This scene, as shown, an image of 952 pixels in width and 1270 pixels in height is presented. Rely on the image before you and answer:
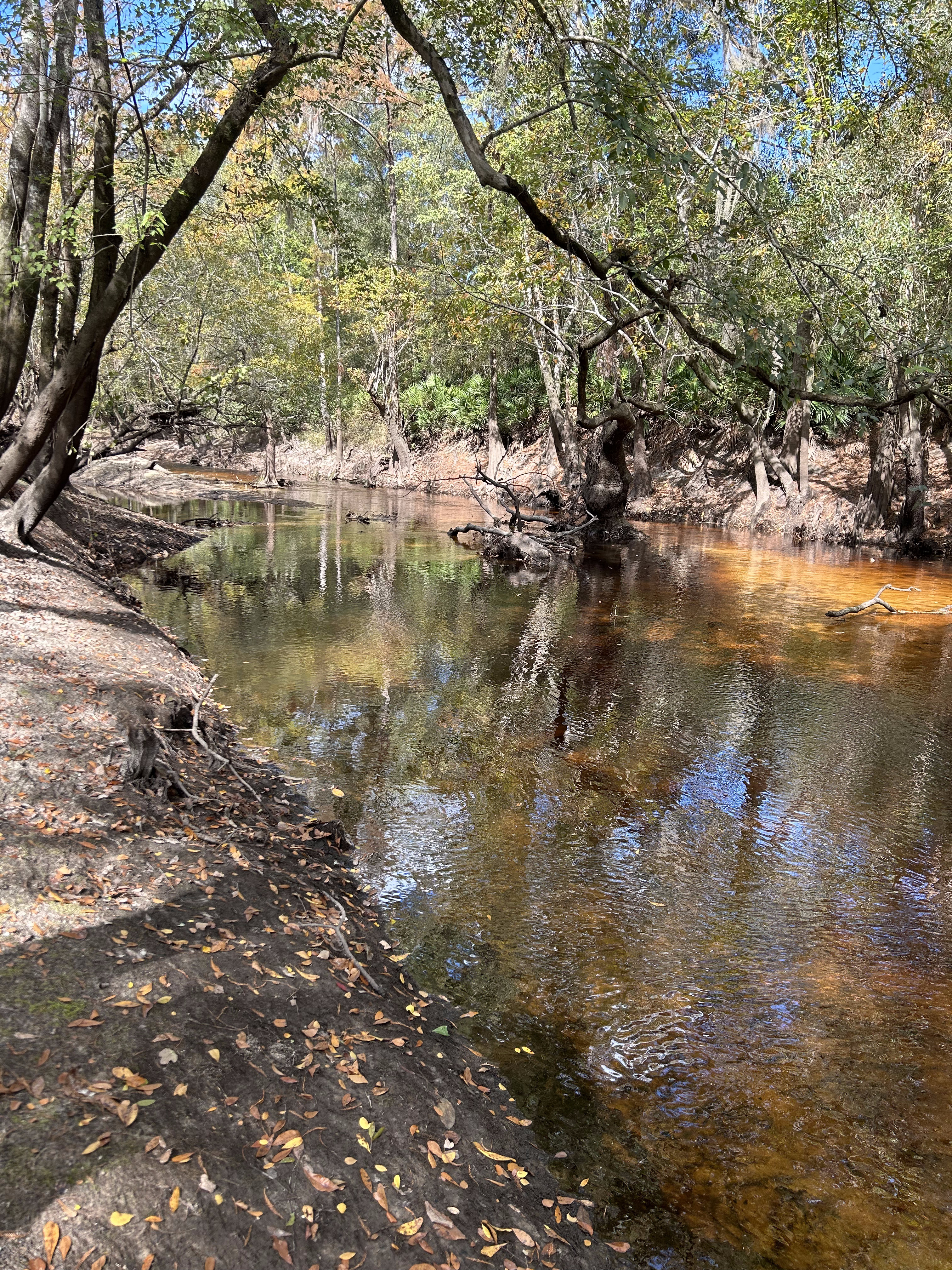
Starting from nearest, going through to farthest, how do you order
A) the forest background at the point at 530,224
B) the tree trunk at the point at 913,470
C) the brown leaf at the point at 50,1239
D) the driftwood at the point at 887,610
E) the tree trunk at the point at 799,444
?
1. the brown leaf at the point at 50,1239
2. the forest background at the point at 530,224
3. the driftwood at the point at 887,610
4. the tree trunk at the point at 913,470
5. the tree trunk at the point at 799,444

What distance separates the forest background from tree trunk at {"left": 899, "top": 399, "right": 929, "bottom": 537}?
0.25ft

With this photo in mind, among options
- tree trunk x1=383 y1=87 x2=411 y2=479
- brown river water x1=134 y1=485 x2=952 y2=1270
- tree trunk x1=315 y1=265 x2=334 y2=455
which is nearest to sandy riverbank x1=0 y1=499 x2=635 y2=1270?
brown river water x1=134 y1=485 x2=952 y2=1270

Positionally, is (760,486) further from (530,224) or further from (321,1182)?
(321,1182)

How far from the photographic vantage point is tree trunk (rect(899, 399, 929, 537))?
79.6 feet

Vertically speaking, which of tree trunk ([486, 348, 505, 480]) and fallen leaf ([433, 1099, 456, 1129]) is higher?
tree trunk ([486, 348, 505, 480])

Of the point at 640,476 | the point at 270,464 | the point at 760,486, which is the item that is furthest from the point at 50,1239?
the point at 270,464

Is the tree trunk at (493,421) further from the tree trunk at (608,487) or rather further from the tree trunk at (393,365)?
the tree trunk at (608,487)

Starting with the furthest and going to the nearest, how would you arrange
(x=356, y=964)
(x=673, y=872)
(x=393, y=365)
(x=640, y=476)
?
(x=393, y=365) < (x=640, y=476) < (x=673, y=872) < (x=356, y=964)

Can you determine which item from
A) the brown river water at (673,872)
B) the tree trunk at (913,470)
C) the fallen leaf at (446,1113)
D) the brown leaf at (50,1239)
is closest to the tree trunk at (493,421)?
the tree trunk at (913,470)

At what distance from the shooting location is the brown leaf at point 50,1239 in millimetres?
2309

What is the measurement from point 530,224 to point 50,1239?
2365 centimetres

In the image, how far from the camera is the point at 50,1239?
2.34m

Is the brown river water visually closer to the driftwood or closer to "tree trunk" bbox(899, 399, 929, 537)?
the driftwood

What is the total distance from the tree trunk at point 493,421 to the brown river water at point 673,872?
27126 mm
